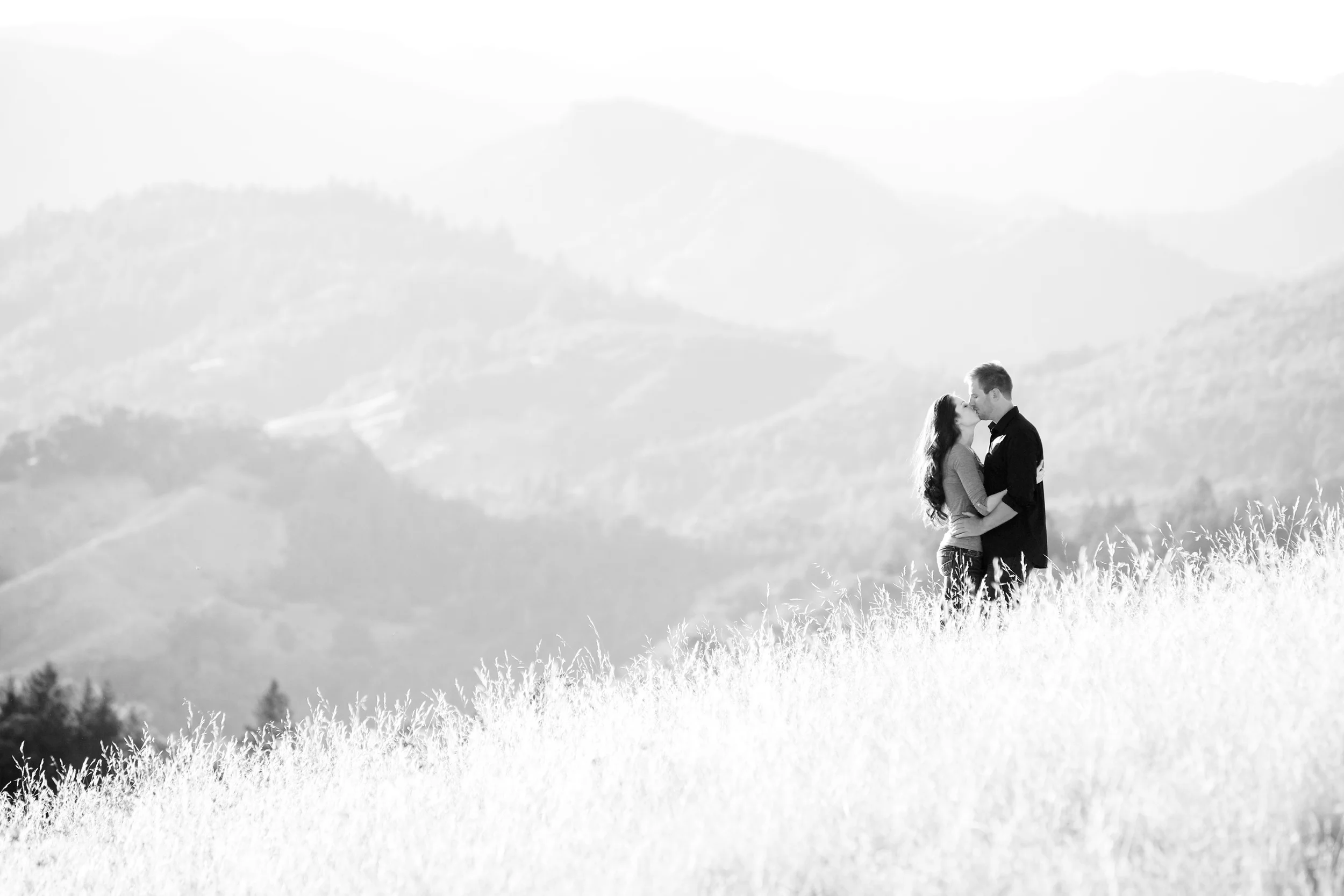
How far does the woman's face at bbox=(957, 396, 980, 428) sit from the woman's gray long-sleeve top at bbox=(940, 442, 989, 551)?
12cm

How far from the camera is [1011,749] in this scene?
3883 millimetres

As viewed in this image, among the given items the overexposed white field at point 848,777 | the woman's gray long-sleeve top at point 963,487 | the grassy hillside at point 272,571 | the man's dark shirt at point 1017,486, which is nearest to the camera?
the overexposed white field at point 848,777

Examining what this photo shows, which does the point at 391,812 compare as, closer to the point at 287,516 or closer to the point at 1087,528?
the point at 1087,528

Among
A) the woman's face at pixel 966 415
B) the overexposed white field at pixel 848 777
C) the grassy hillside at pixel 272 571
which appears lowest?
the grassy hillside at pixel 272 571

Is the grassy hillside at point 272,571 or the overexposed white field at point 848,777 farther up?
the overexposed white field at point 848,777

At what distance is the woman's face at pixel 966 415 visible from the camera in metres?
6.69

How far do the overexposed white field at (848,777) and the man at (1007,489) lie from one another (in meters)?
0.38

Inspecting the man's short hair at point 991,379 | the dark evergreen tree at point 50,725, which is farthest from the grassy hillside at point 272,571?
the man's short hair at point 991,379

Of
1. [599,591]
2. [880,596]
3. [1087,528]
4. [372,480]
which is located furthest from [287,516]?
[880,596]

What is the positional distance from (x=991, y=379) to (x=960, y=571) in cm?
91

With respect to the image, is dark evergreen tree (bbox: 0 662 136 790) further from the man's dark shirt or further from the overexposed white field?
the man's dark shirt

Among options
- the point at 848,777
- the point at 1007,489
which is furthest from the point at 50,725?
the point at 848,777

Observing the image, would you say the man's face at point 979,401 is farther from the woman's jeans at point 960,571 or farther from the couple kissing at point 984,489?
the woman's jeans at point 960,571

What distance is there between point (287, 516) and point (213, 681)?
41.8 meters
